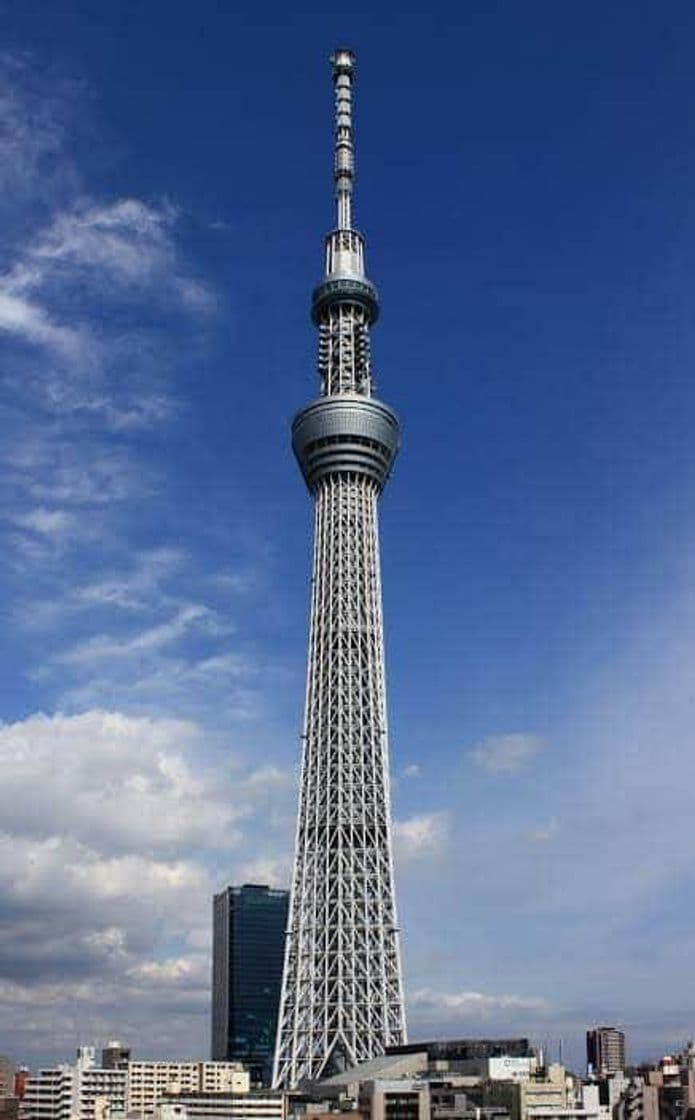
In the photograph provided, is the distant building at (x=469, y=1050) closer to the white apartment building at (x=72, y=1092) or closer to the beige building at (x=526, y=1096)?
the beige building at (x=526, y=1096)

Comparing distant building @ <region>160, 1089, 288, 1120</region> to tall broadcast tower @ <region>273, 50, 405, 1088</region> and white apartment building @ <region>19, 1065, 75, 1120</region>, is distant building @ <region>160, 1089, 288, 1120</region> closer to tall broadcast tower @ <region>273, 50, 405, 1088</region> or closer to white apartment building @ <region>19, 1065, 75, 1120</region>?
tall broadcast tower @ <region>273, 50, 405, 1088</region>

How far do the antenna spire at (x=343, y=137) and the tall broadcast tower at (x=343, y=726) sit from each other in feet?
0.47

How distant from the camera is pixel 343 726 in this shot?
13125 cm

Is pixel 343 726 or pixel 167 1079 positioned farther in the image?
pixel 167 1079

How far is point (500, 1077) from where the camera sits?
108 meters

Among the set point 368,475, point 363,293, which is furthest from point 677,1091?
point 363,293

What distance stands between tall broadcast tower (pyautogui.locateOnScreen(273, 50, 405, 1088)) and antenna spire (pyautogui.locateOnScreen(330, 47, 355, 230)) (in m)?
0.14

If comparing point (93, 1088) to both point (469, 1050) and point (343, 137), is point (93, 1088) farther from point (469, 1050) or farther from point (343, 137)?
point (343, 137)

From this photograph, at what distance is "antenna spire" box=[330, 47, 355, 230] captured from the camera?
153750 mm

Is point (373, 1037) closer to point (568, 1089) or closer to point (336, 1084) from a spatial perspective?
point (336, 1084)

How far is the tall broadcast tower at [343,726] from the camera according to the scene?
12194 centimetres

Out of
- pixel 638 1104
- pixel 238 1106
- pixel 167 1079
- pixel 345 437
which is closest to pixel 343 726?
pixel 345 437

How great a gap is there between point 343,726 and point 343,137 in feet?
217

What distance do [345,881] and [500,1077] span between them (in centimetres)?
2333
